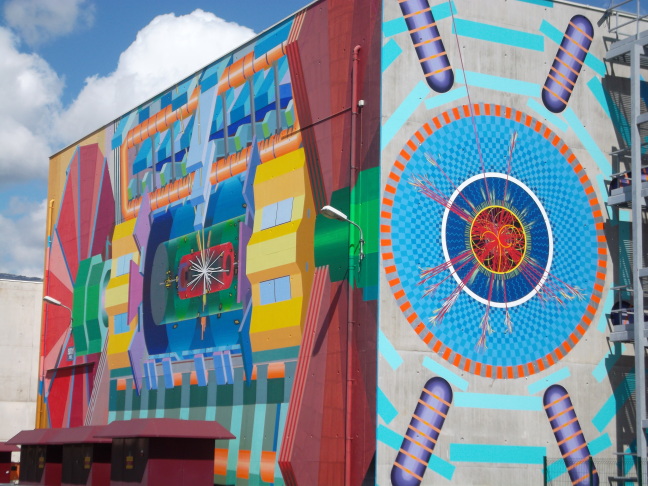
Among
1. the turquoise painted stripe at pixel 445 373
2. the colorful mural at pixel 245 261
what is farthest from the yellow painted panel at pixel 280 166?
the turquoise painted stripe at pixel 445 373

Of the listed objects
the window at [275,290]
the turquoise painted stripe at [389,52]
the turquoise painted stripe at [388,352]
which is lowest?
the turquoise painted stripe at [388,352]

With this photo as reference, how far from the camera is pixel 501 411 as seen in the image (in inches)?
1057

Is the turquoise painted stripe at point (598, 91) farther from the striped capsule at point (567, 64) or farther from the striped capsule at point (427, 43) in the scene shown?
the striped capsule at point (427, 43)

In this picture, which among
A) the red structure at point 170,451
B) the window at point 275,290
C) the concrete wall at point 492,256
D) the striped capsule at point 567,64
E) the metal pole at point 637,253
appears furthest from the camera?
the window at point 275,290

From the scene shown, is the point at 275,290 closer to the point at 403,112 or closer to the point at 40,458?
the point at 403,112

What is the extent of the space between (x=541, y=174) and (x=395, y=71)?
179 inches

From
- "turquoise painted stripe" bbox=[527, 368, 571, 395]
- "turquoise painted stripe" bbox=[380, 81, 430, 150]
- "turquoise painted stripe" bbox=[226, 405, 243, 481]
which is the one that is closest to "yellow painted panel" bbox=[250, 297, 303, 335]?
"turquoise painted stripe" bbox=[226, 405, 243, 481]

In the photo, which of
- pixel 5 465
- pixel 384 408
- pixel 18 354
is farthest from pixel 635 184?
pixel 18 354

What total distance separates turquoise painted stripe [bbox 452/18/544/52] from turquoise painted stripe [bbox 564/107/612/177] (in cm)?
184

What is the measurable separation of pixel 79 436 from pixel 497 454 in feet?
45.2

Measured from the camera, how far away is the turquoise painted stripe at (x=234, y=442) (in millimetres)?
31391

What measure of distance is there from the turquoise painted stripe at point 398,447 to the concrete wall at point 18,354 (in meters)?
32.6

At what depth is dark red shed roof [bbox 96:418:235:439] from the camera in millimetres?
28453

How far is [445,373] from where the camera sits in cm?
2648
